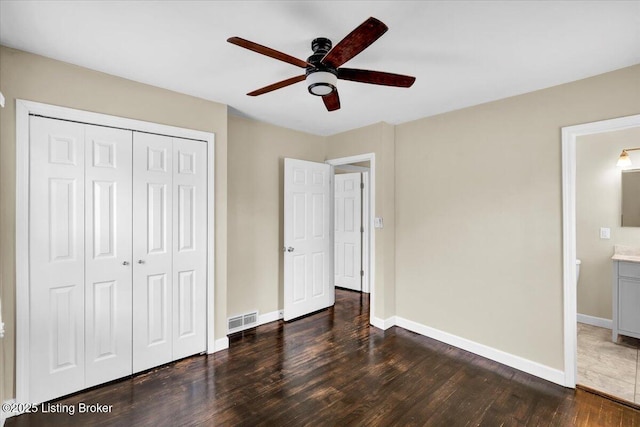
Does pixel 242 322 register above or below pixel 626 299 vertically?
below

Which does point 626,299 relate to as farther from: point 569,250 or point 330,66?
point 330,66

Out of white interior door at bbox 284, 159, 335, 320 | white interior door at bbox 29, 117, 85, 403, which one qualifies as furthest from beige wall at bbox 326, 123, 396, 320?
white interior door at bbox 29, 117, 85, 403

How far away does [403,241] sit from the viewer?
3754 millimetres

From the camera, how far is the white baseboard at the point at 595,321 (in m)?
3.56

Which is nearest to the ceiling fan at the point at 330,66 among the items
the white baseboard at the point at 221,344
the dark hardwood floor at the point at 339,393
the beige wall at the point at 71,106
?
→ the beige wall at the point at 71,106

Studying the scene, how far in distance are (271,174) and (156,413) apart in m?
2.64

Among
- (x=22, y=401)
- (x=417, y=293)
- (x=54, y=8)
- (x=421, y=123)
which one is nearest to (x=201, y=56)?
(x=54, y=8)

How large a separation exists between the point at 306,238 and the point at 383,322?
1.42 meters

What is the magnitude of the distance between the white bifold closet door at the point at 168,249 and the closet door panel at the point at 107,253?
69mm

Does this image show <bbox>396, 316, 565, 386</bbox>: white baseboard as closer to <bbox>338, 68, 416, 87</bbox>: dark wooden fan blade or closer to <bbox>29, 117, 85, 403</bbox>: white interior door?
<bbox>338, 68, 416, 87</bbox>: dark wooden fan blade

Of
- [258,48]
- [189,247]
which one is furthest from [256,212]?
[258,48]

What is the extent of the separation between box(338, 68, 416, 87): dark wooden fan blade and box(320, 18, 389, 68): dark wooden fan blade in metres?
0.13

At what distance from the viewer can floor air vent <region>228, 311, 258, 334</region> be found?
352 centimetres

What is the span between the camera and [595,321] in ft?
12.0
